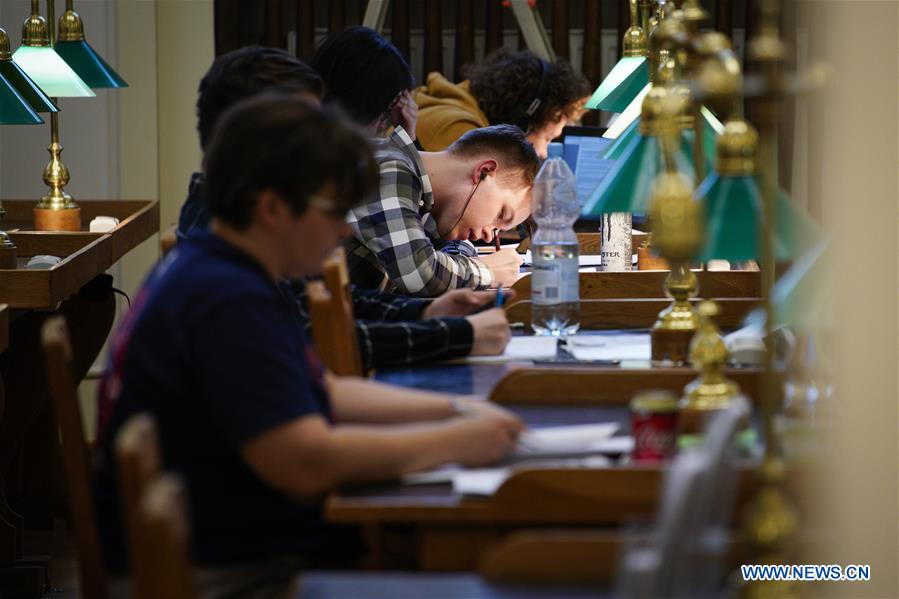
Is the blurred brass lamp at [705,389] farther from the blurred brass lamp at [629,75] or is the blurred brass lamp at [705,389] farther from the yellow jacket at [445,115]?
the yellow jacket at [445,115]

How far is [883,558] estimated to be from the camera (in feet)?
4.57

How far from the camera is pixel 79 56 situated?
470 centimetres

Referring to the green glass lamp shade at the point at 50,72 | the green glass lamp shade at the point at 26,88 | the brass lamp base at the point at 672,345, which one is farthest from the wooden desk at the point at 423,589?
the green glass lamp shade at the point at 50,72

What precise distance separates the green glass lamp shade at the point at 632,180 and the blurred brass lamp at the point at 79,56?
271cm

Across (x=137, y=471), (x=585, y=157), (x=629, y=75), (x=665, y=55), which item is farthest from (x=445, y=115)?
(x=137, y=471)

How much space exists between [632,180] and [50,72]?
8.44 feet

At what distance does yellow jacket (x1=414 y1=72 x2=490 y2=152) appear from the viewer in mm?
5398

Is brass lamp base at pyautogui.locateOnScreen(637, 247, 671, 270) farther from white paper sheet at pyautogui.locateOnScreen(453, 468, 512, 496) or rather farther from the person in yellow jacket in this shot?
white paper sheet at pyautogui.locateOnScreen(453, 468, 512, 496)

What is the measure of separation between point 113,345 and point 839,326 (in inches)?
34.4

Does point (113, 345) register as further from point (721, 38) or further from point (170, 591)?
point (721, 38)

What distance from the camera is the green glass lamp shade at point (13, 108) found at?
3766 mm

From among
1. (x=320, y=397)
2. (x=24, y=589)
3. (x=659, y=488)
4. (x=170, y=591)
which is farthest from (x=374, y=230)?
(x=170, y=591)

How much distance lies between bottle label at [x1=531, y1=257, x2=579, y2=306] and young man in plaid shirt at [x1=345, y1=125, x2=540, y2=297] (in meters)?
0.68

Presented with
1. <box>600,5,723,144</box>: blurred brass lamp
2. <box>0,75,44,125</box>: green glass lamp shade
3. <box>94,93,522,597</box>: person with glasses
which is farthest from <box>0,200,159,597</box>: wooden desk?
<box>94,93,522,597</box>: person with glasses
